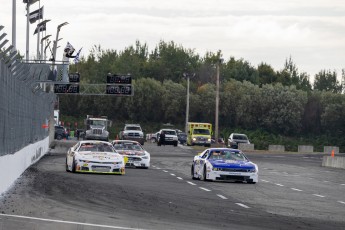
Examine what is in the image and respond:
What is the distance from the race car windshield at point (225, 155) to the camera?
1265 inches

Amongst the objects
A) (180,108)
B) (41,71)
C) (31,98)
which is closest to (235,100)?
(180,108)

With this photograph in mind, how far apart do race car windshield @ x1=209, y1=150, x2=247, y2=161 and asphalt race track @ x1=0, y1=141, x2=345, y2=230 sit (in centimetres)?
126

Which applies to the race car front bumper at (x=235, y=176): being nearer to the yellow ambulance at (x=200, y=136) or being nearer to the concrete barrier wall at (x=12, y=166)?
the concrete barrier wall at (x=12, y=166)

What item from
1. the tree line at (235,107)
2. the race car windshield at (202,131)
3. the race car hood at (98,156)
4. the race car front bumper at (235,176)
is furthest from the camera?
the tree line at (235,107)

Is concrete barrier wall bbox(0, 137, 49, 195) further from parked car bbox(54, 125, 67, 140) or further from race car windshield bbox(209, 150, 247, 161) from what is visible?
parked car bbox(54, 125, 67, 140)

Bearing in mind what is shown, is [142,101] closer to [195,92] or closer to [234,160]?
[195,92]

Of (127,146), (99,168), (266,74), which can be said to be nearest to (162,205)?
(99,168)

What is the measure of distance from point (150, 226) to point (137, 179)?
16452mm

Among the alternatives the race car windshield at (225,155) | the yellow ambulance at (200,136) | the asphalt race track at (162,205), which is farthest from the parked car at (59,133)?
the asphalt race track at (162,205)

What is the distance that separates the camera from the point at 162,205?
1997cm

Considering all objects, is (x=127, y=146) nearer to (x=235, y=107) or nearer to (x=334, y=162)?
(x=334, y=162)

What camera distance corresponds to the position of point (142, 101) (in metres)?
144

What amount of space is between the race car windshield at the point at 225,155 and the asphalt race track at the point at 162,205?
4.15 feet

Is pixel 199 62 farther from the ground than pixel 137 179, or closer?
farther from the ground
